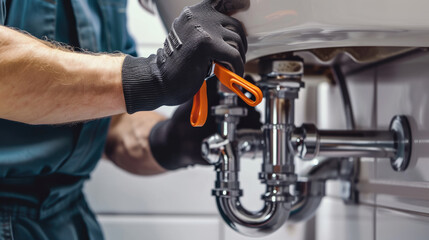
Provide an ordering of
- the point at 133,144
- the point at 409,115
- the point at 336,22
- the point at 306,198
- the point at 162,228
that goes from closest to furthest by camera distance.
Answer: the point at 336,22, the point at 409,115, the point at 306,198, the point at 133,144, the point at 162,228

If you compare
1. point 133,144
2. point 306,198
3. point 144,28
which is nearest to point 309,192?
point 306,198

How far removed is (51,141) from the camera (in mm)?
636

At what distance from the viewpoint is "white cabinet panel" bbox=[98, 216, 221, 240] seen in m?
0.95

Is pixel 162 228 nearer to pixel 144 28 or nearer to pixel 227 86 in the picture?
pixel 144 28

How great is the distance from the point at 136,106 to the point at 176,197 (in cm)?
53

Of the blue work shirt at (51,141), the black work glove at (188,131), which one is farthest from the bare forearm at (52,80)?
the black work glove at (188,131)

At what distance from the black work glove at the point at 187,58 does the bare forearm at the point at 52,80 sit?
2cm

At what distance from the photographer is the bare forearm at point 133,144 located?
0.79m

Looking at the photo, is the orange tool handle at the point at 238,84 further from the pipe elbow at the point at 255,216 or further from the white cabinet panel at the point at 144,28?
the white cabinet panel at the point at 144,28

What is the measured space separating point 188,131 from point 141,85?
26 centimetres

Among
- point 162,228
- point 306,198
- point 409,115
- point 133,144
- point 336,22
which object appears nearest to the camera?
point 336,22

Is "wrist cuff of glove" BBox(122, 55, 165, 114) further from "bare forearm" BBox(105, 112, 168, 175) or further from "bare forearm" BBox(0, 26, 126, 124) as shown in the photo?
"bare forearm" BBox(105, 112, 168, 175)

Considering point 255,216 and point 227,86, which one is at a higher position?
point 227,86

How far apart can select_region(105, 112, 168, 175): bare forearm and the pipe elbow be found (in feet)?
0.71
